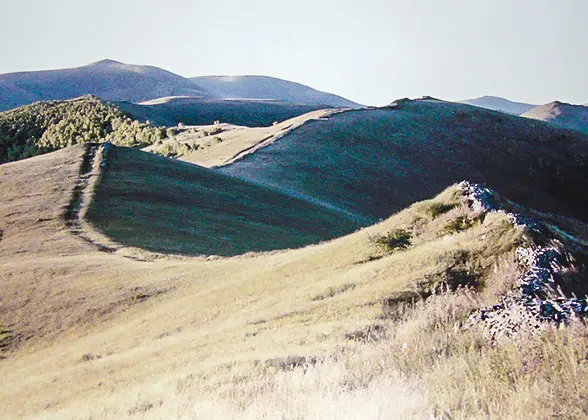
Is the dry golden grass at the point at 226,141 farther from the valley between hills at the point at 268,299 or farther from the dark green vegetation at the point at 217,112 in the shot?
the dark green vegetation at the point at 217,112

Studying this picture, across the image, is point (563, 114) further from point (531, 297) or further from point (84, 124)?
point (531, 297)

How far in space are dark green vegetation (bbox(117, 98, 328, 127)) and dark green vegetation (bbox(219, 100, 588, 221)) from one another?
242 feet

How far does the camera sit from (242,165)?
207ft

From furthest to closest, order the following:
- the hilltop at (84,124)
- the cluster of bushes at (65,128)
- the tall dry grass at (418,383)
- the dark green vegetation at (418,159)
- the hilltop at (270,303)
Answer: the cluster of bushes at (65,128) < the hilltop at (84,124) < the dark green vegetation at (418,159) < the hilltop at (270,303) < the tall dry grass at (418,383)

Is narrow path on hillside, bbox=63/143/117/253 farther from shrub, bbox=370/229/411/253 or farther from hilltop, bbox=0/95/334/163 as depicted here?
hilltop, bbox=0/95/334/163

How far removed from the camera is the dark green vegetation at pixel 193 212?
35.1 meters

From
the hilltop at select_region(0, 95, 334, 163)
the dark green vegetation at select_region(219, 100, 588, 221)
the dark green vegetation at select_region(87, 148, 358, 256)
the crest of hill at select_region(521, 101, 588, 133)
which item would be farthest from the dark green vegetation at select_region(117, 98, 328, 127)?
the dark green vegetation at select_region(87, 148, 358, 256)

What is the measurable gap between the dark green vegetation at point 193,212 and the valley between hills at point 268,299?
21cm

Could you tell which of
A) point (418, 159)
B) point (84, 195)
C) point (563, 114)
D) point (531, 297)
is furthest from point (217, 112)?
point (531, 297)

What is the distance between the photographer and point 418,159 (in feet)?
265

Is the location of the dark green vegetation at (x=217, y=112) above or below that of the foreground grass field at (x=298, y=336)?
above

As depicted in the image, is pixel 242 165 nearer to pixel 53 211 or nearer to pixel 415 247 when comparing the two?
pixel 53 211

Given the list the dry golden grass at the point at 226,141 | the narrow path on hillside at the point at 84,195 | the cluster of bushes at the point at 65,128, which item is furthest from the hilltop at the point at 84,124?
the narrow path on hillside at the point at 84,195

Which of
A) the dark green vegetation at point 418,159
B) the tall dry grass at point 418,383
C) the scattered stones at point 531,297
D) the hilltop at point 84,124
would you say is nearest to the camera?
the tall dry grass at point 418,383
